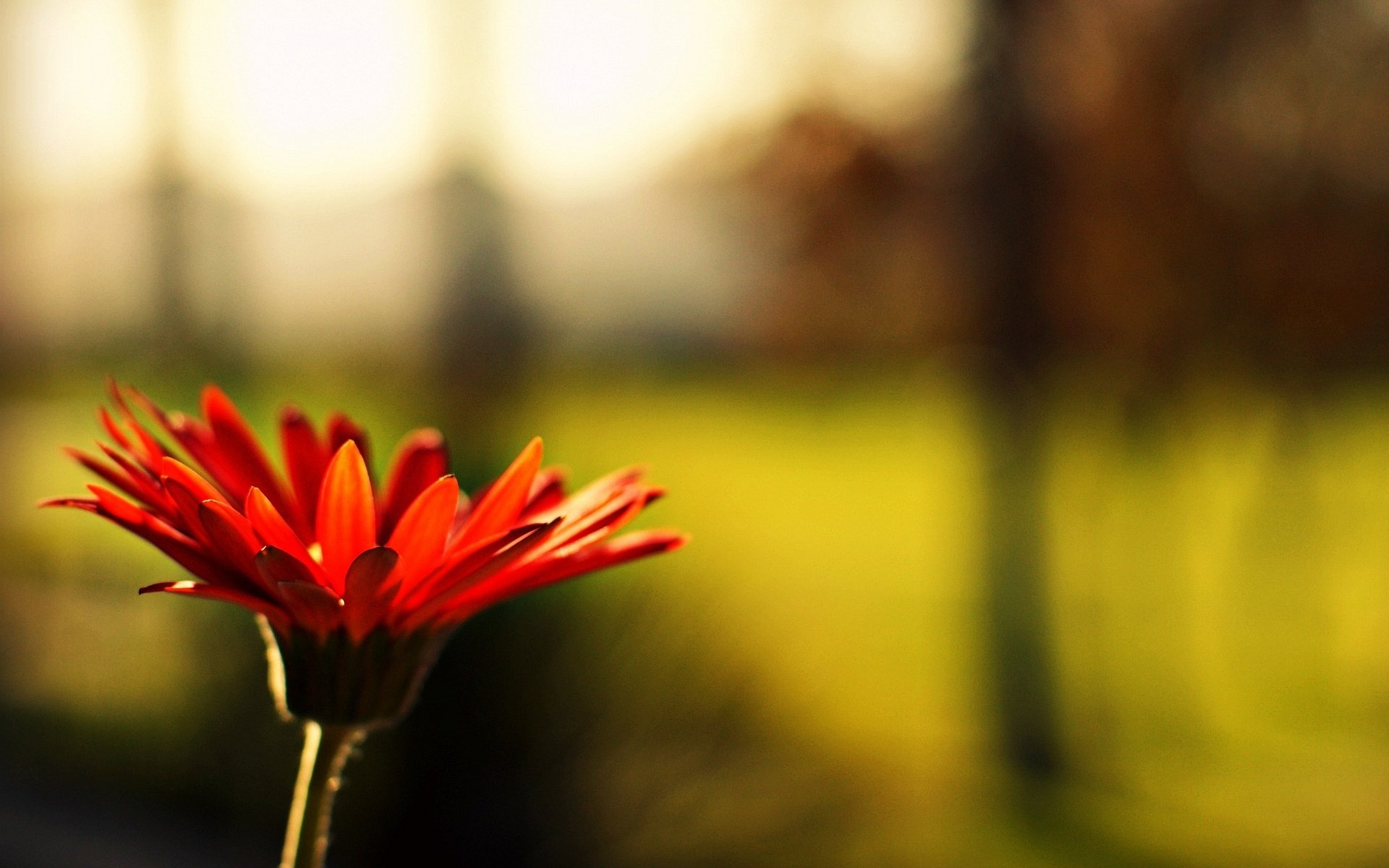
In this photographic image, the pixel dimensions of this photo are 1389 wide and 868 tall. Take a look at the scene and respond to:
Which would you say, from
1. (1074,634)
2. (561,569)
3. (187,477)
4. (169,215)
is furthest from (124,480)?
(1074,634)

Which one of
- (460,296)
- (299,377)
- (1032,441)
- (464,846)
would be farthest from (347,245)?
(299,377)

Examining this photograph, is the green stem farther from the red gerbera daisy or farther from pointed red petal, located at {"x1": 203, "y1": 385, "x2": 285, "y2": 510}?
pointed red petal, located at {"x1": 203, "y1": 385, "x2": 285, "y2": 510}

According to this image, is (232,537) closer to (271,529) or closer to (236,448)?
(271,529)

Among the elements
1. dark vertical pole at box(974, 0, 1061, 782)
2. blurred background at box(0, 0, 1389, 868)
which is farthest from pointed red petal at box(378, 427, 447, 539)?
dark vertical pole at box(974, 0, 1061, 782)

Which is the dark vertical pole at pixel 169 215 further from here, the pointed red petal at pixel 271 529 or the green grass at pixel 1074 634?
the pointed red petal at pixel 271 529

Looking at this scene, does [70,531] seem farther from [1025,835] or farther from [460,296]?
[1025,835]

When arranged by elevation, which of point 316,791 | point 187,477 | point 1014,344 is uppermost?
point 187,477

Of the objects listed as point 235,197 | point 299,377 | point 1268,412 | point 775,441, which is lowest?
point 775,441
